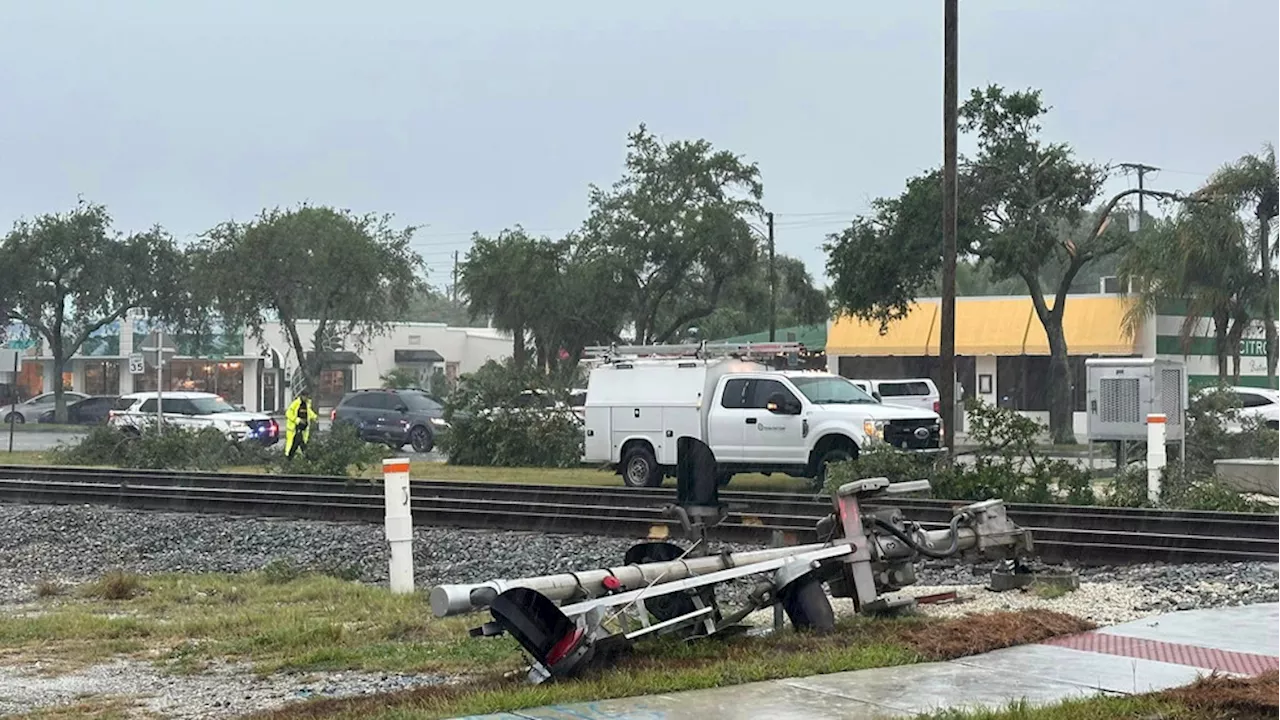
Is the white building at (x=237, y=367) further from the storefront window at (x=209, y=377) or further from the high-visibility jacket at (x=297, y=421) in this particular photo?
the high-visibility jacket at (x=297, y=421)

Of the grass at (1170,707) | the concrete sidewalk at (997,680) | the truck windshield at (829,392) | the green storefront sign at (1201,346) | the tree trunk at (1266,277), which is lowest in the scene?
the concrete sidewalk at (997,680)

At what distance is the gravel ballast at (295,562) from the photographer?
9453mm

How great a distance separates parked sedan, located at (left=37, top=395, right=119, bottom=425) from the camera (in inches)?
2277

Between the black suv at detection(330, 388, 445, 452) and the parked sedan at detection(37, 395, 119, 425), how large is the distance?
19.3 metres

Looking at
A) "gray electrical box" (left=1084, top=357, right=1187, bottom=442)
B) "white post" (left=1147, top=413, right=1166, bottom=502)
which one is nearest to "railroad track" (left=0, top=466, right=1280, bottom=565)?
"white post" (left=1147, top=413, right=1166, bottom=502)

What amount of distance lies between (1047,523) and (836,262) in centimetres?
2440

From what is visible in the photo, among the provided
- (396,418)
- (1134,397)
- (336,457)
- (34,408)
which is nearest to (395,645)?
(1134,397)

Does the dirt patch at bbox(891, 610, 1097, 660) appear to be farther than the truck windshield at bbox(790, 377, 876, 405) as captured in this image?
No

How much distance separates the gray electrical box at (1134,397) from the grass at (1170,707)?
56.4 ft

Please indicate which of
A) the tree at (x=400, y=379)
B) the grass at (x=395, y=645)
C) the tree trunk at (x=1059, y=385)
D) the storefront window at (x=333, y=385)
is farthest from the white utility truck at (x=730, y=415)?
the storefront window at (x=333, y=385)

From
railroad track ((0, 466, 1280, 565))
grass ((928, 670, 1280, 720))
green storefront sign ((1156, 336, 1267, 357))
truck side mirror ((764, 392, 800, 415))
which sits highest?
green storefront sign ((1156, 336, 1267, 357))

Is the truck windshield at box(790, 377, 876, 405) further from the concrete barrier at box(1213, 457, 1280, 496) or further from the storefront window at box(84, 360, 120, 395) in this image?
the storefront window at box(84, 360, 120, 395)

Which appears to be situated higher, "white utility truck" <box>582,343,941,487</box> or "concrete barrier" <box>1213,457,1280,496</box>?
"white utility truck" <box>582,343,941,487</box>

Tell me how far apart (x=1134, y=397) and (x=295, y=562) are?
1385 cm
